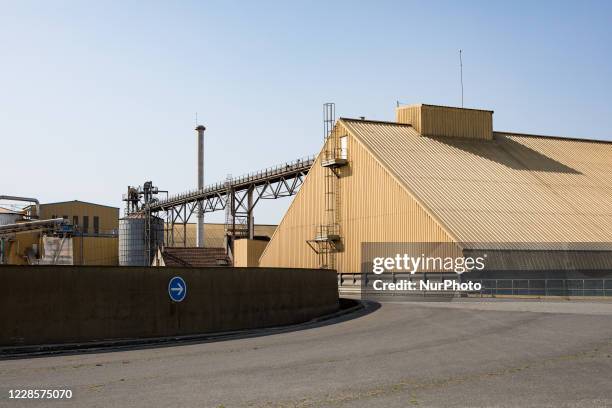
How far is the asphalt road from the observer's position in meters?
10.3

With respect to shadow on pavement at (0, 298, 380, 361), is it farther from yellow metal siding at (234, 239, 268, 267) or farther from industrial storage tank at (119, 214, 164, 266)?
industrial storage tank at (119, 214, 164, 266)

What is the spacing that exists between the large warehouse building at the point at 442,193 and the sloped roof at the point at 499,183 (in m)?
0.10

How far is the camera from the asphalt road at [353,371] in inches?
405

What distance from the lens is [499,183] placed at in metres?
53.0

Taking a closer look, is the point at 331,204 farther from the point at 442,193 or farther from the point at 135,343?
the point at 135,343

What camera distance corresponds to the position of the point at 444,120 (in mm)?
59281

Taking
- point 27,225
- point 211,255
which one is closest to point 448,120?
point 211,255

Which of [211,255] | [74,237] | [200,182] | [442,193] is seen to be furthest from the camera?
[200,182]

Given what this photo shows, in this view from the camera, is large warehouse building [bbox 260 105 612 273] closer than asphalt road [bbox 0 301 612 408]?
No

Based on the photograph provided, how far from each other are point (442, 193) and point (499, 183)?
21.9ft

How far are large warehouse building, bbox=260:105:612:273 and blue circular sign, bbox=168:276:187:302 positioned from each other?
25204mm

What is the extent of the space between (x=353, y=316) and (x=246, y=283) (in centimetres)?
538

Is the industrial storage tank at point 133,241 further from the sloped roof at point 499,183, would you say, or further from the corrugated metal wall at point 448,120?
the sloped roof at point 499,183

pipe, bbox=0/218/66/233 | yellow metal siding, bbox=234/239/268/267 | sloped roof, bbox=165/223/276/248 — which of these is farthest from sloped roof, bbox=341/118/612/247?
sloped roof, bbox=165/223/276/248
